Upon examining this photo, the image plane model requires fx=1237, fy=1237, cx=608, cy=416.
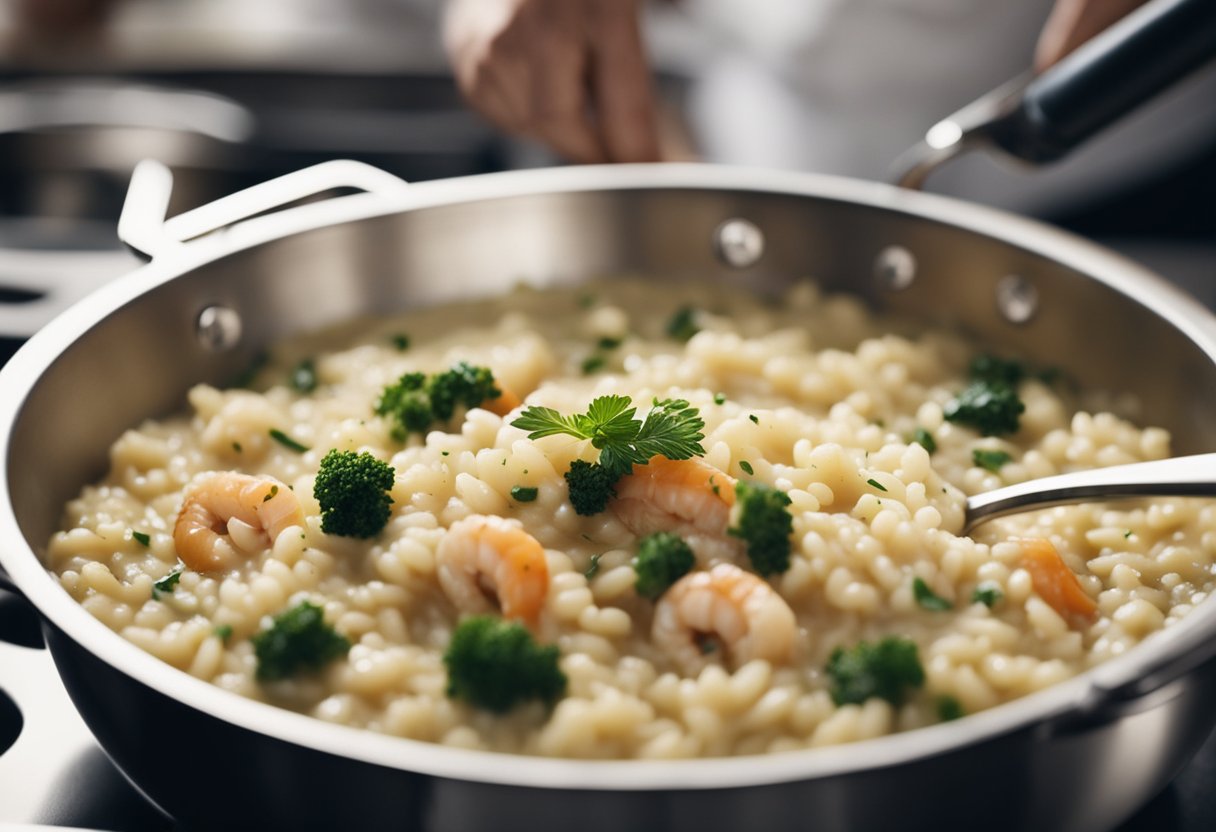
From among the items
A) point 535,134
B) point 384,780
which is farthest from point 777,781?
point 535,134

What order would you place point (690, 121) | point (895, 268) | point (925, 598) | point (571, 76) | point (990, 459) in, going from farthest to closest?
1. point (690, 121)
2. point (571, 76)
3. point (895, 268)
4. point (990, 459)
5. point (925, 598)

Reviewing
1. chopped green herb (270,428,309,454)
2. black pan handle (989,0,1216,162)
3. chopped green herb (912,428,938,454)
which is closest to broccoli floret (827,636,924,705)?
chopped green herb (912,428,938,454)

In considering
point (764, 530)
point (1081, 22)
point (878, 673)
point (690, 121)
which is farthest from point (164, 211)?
point (690, 121)

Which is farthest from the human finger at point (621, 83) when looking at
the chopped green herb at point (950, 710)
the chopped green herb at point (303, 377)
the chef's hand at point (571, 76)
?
the chopped green herb at point (950, 710)

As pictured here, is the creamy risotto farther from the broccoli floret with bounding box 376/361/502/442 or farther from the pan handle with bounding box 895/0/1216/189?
the pan handle with bounding box 895/0/1216/189

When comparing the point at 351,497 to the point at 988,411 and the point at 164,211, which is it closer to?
the point at 164,211

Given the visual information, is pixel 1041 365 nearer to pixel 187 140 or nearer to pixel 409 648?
pixel 409 648

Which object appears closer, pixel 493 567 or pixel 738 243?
pixel 493 567
